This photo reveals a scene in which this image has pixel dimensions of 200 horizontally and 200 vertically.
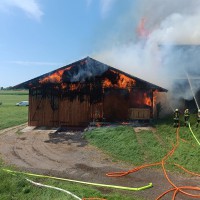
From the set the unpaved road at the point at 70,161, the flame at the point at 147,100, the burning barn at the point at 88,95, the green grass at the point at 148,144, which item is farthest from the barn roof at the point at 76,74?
the green grass at the point at 148,144

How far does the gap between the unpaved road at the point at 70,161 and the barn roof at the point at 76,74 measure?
14.3 feet

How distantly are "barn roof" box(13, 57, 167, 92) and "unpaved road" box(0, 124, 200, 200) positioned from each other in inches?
172

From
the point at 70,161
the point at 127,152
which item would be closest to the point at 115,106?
the point at 127,152

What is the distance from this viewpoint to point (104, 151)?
1631cm

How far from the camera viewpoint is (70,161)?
1468 centimetres

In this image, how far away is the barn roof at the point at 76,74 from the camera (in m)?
23.0

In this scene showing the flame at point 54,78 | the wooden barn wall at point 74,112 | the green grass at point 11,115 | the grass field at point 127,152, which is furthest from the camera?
the green grass at point 11,115

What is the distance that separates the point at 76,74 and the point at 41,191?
13547 mm

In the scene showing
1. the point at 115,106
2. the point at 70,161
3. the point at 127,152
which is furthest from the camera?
the point at 115,106

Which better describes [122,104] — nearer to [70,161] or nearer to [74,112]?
[74,112]

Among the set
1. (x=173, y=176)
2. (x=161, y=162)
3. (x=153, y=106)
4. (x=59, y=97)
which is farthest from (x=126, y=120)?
(x=173, y=176)

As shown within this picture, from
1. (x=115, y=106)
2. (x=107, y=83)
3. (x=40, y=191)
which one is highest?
(x=107, y=83)

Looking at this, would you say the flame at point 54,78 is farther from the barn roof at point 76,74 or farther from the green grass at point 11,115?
the green grass at point 11,115

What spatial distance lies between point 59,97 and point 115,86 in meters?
4.44
